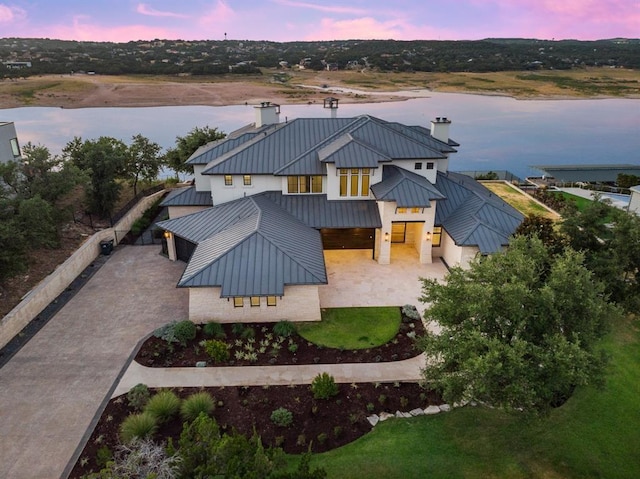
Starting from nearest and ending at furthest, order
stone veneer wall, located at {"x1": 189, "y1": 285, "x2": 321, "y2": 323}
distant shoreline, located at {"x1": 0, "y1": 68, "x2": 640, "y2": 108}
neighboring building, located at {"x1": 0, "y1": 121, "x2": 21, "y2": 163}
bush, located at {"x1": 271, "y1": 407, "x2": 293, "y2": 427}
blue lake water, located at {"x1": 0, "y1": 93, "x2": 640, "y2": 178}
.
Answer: bush, located at {"x1": 271, "y1": 407, "x2": 293, "y2": 427}, stone veneer wall, located at {"x1": 189, "y1": 285, "x2": 321, "y2": 323}, neighboring building, located at {"x1": 0, "y1": 121, "x2": 21, "y2": 163}, blue lake water, located at {"x1": 0, "y1": 93, "x2": 640, "y2": 178}, distant shoreline, located at {"x1": 0, "y1": 68, "x2": 640, "y2": 108}

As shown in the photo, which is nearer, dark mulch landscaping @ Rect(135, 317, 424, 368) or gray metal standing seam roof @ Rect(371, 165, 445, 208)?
dark mulch landscaping @ Rect(135, 317, 424, 368)

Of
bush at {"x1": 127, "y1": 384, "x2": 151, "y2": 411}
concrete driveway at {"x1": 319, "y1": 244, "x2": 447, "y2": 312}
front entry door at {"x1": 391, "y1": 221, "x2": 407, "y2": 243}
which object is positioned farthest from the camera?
front entry door at {"x1": 391, "y1": 221, "x2": 407, "y2": 243}

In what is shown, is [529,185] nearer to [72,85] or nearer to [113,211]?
[113,211]

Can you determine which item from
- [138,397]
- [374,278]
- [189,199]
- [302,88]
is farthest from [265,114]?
[302,88]

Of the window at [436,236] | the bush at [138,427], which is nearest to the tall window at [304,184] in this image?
the window at [436,236]

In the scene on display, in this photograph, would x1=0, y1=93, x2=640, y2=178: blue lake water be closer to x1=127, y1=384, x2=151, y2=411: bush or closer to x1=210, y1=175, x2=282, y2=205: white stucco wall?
x1=210, y1=175, x2=282, y2=205: white stucco wall

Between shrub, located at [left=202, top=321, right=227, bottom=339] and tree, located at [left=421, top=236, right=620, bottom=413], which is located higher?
tree, located at [left=421, top=236, right=620, bottom=413]

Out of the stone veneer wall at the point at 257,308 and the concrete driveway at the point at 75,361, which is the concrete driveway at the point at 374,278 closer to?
the stone veneer wall at the point at 257,308

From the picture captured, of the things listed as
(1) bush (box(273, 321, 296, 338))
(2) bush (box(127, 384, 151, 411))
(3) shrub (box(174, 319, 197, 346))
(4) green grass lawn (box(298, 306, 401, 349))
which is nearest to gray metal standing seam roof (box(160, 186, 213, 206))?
(3) shrub (box(174, 319, 197, 346))

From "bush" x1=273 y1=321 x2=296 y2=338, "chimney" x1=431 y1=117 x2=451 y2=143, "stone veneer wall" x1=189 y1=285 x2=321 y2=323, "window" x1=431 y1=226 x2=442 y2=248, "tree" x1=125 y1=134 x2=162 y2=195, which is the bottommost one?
"bush" x1=273 y1=321 x2=296 y2=338
